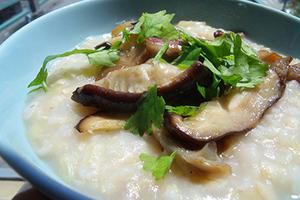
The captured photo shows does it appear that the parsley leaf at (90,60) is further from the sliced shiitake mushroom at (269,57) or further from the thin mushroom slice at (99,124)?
the sliced shiitake mushroom at (269,57)

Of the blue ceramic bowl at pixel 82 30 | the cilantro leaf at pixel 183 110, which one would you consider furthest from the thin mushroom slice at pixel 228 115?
the blue ceramic bowl at pixel 82 30

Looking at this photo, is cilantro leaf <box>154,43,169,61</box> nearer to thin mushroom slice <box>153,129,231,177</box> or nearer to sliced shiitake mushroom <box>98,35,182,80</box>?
sliced shiitake mushroom <box>98,35,182,80</box>

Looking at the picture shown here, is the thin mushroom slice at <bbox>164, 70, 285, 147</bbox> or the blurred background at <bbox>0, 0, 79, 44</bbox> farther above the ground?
the thin mushroom slice at <bbox>164, 70, 285, 147</bbox>

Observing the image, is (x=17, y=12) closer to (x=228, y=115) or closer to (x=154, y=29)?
(x=154, y=29)

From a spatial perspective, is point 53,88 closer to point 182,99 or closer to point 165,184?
point 182,99

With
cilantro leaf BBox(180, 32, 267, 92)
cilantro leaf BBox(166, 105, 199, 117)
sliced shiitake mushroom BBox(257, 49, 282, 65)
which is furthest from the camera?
sliced shiitake mushroom BBox(257, 49, 282, 65)

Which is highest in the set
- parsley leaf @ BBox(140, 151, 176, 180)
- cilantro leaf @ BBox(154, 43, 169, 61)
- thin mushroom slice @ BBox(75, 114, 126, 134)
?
cilantro leaf @ BBox(154, 43, 169, 61)

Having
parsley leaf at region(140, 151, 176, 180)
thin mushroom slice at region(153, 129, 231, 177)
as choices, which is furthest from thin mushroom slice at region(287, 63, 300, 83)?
parsley leaf at region(140, 151, 176, 180)
